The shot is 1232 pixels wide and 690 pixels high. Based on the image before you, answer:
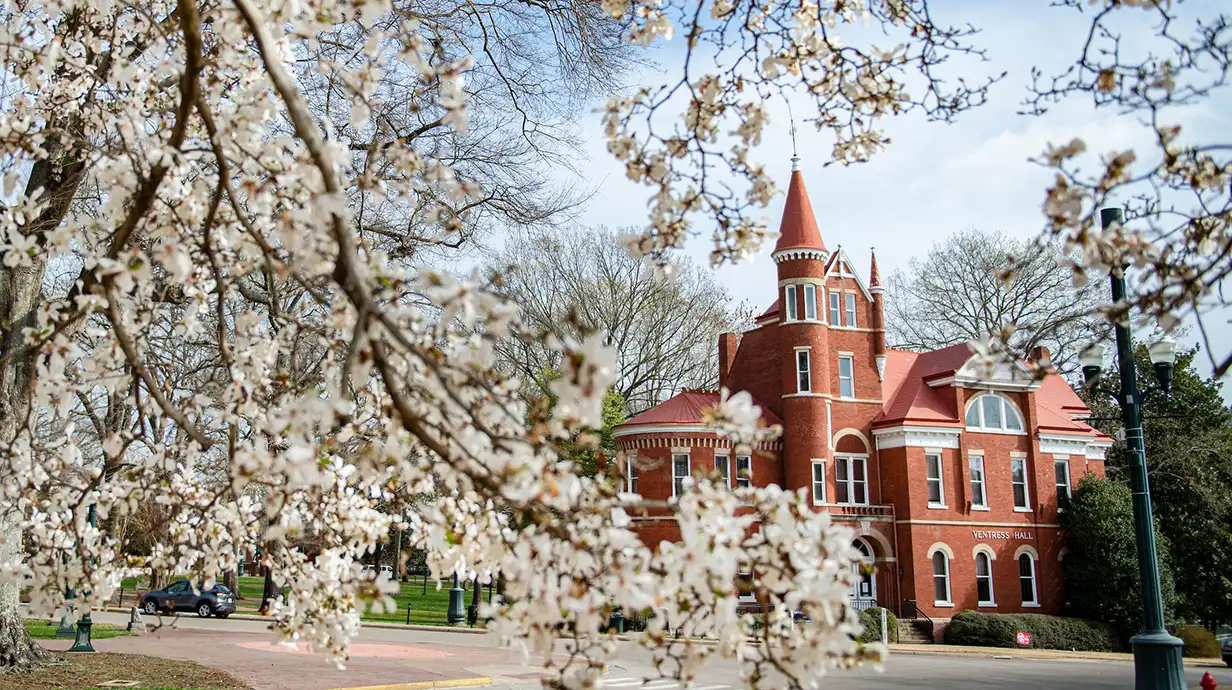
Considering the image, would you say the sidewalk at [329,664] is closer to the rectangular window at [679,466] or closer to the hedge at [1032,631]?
the rectangular window at [679,466]

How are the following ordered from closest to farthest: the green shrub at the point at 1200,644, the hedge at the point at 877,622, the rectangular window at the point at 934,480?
the hedge at the point at 877,622 → the green shrub at the point at 1200,644 → the rectangular window at the point at 934,480

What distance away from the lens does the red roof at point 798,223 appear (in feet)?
108

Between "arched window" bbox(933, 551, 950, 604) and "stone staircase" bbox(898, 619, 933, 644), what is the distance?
1.08 m

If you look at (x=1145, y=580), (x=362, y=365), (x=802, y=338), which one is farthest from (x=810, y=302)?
(x=362, y=365)

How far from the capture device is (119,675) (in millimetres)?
12344

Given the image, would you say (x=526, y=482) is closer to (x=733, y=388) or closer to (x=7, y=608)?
(x=7, y=608)

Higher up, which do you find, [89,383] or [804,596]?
[89,383]

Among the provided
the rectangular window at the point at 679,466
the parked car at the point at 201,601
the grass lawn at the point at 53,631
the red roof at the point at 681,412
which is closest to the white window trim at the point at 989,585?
the red roof at the point at 681,412

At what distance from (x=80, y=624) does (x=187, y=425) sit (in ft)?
46.3

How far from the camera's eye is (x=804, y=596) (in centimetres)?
314

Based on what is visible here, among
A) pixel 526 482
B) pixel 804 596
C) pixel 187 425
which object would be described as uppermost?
pixel 187 425

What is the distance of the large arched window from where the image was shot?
32094 mm

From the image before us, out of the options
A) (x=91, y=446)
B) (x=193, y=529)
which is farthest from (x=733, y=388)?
(x=193, y=529)

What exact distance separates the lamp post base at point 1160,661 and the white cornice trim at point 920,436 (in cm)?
2144
